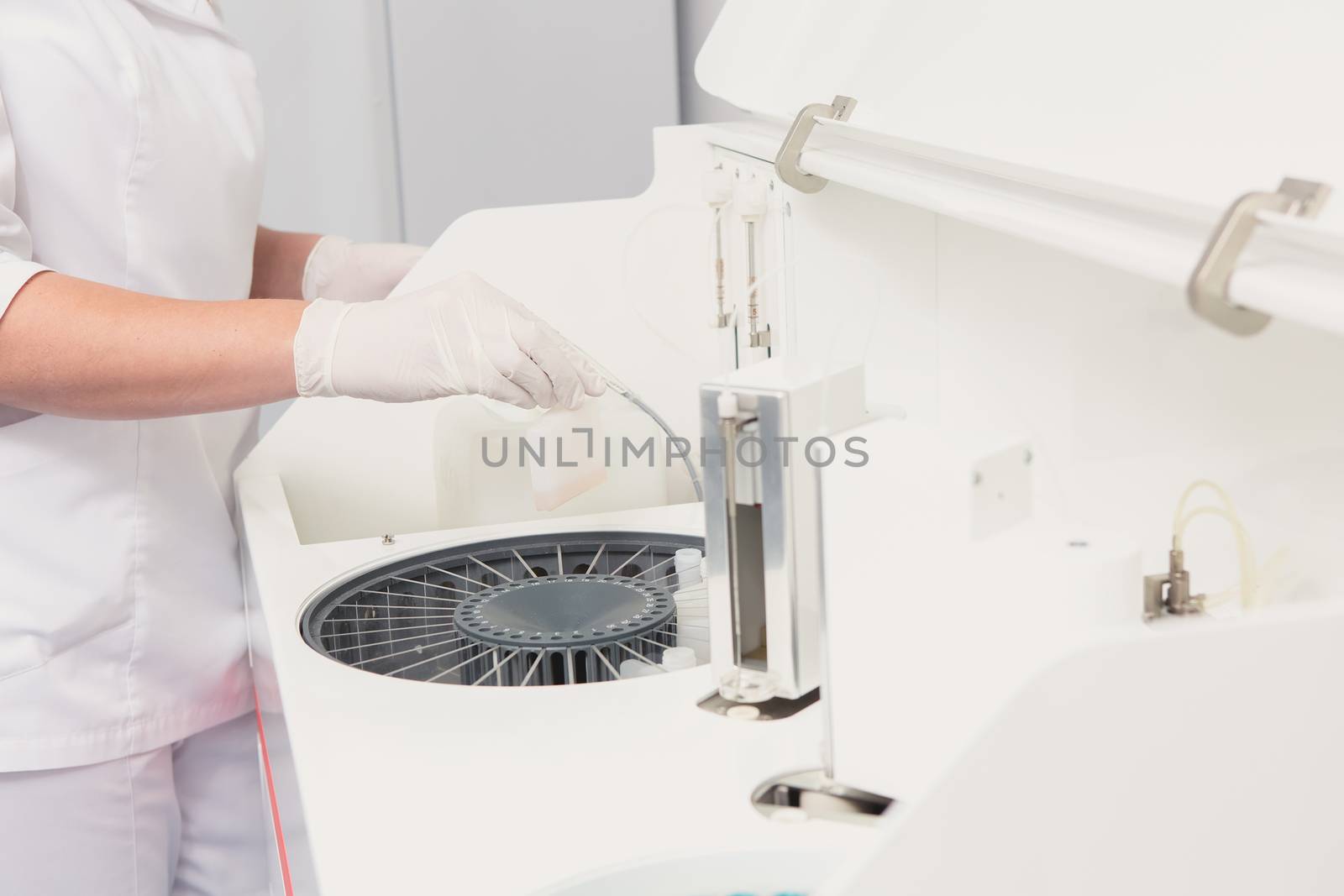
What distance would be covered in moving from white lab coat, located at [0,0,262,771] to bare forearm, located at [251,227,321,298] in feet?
1.20

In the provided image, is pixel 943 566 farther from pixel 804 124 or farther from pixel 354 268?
pixel 354 268

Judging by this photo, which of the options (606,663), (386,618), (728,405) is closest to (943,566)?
(728,405)

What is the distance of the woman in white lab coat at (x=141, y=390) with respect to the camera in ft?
4.22

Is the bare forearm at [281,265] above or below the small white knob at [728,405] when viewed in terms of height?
above

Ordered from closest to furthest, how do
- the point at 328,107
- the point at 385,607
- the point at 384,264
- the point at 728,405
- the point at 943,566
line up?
1. the point at 943,566
2. the point at 728,405
3. the point at 385,607
4. the point at 384,264
5. the point at 328,107

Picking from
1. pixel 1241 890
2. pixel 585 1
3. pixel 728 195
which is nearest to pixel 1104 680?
pixel 1241 890

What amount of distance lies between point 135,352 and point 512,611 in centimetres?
45

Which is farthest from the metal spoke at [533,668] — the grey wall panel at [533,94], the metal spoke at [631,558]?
the grey wall panel at [533,94]

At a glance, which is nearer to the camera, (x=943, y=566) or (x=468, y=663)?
(x=943, y=566)

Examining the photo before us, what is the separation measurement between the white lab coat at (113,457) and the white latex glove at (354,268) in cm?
31

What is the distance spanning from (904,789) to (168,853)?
1.15 metres

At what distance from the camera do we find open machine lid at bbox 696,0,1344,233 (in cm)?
71

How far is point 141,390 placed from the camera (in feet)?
4.23

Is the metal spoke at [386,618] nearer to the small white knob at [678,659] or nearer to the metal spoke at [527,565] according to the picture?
the metal spoke at [527,565]
